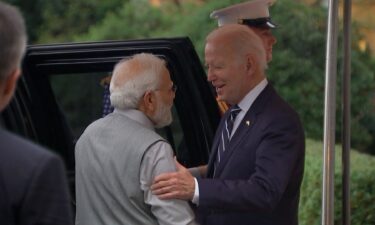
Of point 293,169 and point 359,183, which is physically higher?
point 293,169

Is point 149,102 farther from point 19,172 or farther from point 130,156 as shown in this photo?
point 19,172

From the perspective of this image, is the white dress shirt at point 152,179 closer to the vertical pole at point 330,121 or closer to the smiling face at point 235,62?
the smiling face at point 235,62

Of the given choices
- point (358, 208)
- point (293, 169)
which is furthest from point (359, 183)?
point (293, 169)

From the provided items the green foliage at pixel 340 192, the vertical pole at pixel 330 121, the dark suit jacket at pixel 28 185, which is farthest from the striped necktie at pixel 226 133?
the green foliage at pixel 340 192

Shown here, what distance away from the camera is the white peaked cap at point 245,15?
4.86 meters

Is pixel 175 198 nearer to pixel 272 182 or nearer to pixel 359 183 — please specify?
pixel 272 182

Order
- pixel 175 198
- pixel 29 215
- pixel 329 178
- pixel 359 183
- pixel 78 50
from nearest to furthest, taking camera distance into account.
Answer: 1. pixel 29 215
2. pixel 175 198
3. pixel 329 178
4. pixel 78 50
5. pixel 359 183

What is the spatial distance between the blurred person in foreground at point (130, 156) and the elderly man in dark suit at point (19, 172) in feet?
3.34

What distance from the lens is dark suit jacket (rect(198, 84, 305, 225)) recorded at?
3.38 meters

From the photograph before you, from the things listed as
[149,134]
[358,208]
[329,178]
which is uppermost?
[149,134]

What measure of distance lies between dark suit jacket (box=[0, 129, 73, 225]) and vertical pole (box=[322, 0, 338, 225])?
80.2 inches

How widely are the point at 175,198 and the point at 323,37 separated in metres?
8.05

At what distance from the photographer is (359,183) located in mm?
8125

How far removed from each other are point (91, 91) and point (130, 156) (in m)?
1.54
